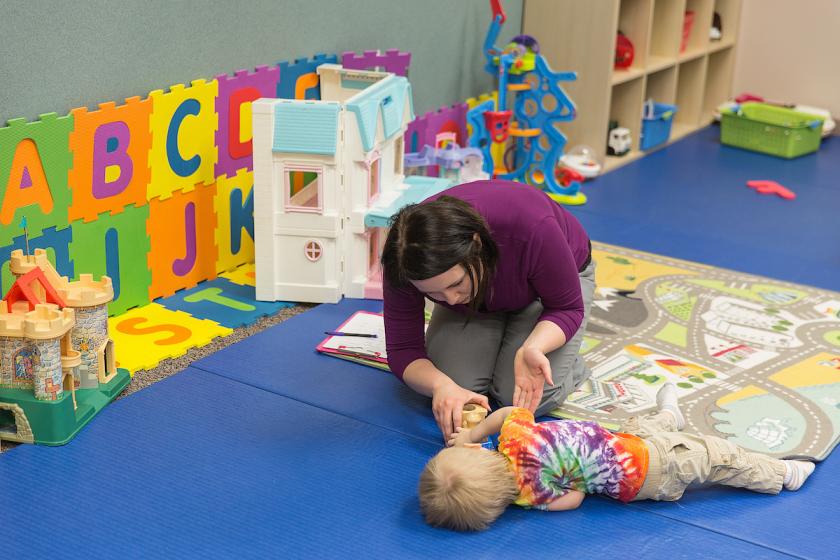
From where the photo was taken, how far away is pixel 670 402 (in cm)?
212

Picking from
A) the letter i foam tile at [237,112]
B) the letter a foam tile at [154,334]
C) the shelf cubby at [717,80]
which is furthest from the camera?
the shelf cubby at [717,80]

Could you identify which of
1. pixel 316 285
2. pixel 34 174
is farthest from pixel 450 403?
pixel 34 174

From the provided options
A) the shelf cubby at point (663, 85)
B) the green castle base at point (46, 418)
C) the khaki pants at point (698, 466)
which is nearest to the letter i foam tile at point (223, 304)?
the green castle base at point (46, 418)

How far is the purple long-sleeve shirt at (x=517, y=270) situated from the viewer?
74.7 inches

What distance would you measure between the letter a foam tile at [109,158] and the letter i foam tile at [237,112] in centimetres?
29

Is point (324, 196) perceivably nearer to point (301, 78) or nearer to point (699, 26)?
point (301, 78)

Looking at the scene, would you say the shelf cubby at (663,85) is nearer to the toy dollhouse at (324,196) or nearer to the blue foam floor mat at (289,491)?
Result: the toy dollhouse at (324,196)

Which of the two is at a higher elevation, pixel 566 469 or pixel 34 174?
pixel 34 174

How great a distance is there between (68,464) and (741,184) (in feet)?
10.1

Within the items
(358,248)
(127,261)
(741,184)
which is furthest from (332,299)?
(741,184)

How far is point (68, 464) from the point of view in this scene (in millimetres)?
1901

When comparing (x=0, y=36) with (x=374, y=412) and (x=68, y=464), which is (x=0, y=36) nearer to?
(x=68, y=464)

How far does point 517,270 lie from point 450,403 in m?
0.29

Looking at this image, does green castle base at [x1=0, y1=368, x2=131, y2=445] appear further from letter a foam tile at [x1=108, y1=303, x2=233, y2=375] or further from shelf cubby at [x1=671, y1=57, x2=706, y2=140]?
shelf cubby at [x1=671, y1=57, x2=706, y2=140]
